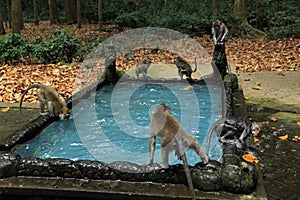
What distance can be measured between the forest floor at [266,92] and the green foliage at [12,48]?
416mm

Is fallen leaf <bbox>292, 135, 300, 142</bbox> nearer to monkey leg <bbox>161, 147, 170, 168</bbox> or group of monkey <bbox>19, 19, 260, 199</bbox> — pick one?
group of monkey <bbox>19, 19, 260, 199</bbox>

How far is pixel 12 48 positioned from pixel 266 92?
316 inches

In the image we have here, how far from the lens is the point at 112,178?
379 cm

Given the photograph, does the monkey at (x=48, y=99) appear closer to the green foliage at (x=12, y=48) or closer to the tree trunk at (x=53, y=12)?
the green foliage at (x=12, y=48)

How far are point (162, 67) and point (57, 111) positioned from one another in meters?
6.25

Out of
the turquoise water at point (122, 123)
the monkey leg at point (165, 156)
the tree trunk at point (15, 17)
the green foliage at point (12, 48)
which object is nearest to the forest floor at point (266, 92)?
the green foliage at point (12, 48)

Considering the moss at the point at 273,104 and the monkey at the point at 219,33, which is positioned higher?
the monkey at the point at 219,33

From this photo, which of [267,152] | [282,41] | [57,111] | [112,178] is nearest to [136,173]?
[112,178]

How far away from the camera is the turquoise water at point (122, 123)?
5418mm

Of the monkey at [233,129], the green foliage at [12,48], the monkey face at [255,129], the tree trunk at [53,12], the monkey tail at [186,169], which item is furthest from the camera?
the tree trunk at [53,12]

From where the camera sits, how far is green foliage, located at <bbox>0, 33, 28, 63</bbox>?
1240 centimetres

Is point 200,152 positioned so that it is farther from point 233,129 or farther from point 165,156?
point 233,129

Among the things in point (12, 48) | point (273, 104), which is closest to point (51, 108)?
point (273, 104)

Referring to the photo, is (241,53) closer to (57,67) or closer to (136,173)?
(57,67)
